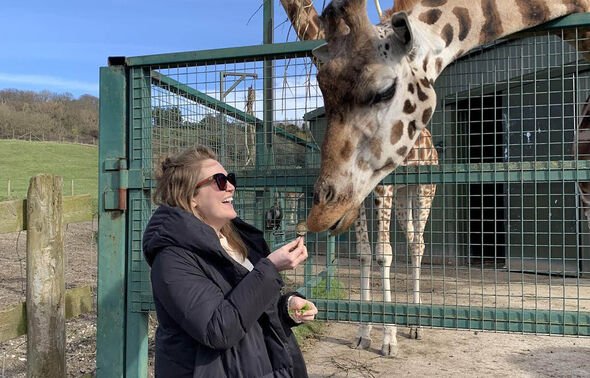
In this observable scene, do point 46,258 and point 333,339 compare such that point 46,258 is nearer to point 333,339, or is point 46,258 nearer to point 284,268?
point 284,268

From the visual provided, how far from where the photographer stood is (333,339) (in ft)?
17.3

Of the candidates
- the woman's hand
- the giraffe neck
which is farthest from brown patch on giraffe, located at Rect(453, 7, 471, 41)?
the woman's hand

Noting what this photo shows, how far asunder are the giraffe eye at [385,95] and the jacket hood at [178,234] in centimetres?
104

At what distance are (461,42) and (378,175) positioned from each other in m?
0.84

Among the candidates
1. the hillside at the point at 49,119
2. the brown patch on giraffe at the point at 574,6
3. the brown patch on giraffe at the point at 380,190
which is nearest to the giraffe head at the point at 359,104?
the brown patch on giraffe at the point at 574,6

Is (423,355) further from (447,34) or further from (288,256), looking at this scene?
(288,256)

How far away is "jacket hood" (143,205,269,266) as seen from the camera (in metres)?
1.67

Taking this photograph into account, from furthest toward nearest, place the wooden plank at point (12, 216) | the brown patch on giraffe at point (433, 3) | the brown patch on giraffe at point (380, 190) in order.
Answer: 1. the brown patch on giraffe at point (380, 190)
2. the wooden plank at point (12, 216)
3. the brown patch on giraffe at point (433, 3)

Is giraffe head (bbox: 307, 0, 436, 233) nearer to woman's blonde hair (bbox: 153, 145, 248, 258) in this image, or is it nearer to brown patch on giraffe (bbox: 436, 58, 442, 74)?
brown patch on giraffe (bbox: 436, 58, 442, 74)

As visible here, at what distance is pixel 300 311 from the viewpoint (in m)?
1.95

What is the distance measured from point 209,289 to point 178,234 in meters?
0.21

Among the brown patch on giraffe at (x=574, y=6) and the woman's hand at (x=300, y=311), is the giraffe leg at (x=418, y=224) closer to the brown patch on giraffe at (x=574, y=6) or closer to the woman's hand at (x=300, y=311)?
the brown patch on giraffe at (x=574, y=6)

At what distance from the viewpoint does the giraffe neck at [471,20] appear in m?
2.57

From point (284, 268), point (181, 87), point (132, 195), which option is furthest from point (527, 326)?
point (181, 87)
